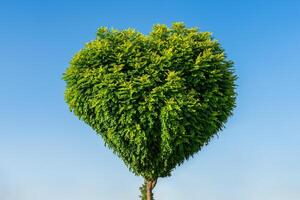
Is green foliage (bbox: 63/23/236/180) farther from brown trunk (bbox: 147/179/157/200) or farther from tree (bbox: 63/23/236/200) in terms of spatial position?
brown trunk (bbox: 147/179/157/200)

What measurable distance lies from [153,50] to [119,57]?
84.2 inches

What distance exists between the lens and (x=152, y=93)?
34.0m

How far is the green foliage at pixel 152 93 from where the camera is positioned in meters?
34.0

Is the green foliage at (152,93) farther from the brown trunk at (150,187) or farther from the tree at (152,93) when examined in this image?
the brown trunk at (150,187)

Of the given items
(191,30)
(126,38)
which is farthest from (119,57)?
(191,30)

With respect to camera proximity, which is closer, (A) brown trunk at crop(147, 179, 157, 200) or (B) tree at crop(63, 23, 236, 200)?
(B) tree at crop(63, 23, 236, 200)

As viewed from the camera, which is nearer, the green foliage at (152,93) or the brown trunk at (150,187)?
the green foliage at (152,93)

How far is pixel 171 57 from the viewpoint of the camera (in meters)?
35.0

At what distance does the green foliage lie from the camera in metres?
34.0

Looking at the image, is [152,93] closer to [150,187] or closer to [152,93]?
[152,93]

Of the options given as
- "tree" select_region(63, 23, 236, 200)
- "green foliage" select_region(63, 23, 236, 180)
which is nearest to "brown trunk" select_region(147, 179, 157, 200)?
"tree" select_region(63, 23, 236, 200)

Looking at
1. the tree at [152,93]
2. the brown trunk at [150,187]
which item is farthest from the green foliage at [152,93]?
the brown trunk at [150,187]

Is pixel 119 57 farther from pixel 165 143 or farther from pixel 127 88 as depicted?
pixel 165 143

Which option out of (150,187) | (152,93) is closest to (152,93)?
(152,93)
